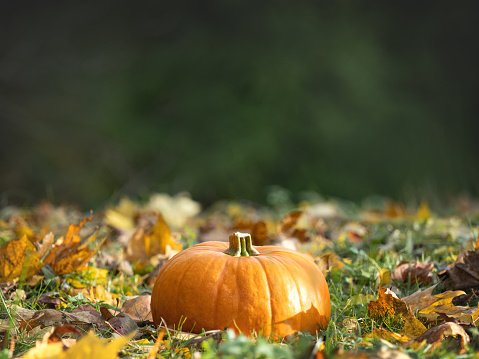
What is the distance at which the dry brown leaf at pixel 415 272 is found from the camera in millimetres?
1799

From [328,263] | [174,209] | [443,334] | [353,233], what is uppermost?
[443,334]

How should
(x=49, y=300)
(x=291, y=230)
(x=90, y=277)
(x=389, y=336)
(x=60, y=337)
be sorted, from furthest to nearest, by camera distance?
(x=291, y=230) → (x=90, y=277) → (x=49, y=300) → (x=389, y=336) → (x=60, y=337)

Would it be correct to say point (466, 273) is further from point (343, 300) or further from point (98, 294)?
point (98, 294)

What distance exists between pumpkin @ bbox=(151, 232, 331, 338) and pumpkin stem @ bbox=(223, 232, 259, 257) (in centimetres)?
5

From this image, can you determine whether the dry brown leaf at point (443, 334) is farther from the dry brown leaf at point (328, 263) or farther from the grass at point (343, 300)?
the dry brown leaf at point (328, 263)

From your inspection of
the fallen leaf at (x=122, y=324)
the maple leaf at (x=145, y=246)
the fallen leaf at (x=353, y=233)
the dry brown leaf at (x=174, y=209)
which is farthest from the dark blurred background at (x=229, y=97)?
the fallen leaf at (x=122, y=324)

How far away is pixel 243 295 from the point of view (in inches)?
52.7

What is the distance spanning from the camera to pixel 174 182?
297 inches

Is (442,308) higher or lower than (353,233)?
higher

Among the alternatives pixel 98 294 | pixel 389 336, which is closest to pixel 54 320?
pixel 98 294

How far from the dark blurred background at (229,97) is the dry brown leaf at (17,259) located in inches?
208

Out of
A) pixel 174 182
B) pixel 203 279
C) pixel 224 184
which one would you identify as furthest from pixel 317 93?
pixel 203 279

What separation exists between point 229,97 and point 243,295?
24.8ft

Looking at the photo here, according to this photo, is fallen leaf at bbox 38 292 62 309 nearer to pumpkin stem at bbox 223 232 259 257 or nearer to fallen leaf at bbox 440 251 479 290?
pumpkin stem at bbox 223 232 259 257
